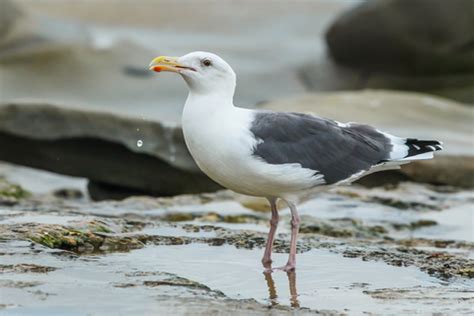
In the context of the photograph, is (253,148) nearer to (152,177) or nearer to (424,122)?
(152,177)

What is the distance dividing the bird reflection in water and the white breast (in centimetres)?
57

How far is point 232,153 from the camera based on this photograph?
626cm

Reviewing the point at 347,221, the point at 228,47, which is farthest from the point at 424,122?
the point at 228,47

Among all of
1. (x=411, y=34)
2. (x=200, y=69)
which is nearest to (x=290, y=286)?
(x=200, y=69)

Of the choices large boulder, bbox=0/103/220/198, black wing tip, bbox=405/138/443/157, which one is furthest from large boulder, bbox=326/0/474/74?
black wing tip, bbox=405/138/443/157

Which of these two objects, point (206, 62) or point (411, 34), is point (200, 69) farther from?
point (411, 34)

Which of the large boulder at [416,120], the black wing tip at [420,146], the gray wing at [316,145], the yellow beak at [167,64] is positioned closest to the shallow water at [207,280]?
the gray wing at [316,145]

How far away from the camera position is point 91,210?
845cm

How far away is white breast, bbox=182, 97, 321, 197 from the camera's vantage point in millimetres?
6281

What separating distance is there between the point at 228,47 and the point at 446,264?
13.5 meters

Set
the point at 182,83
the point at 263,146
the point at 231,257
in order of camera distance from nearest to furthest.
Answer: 1. the point at 263,146
2. the point at 231,257
3. the point at 182,83

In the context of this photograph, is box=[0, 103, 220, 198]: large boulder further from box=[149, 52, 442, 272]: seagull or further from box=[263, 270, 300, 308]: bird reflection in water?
box=[263, 270, 300, 308]: bird reflection in water

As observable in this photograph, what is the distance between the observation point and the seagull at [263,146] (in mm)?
6316

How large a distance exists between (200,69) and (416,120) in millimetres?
6373
